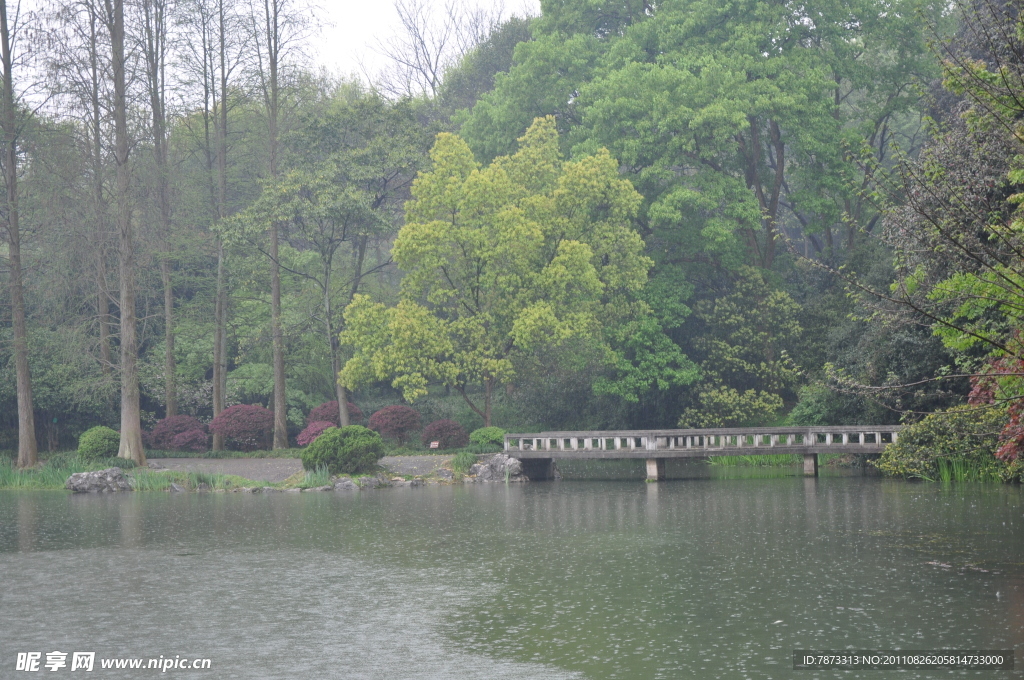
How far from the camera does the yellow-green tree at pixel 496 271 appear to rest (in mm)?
37656

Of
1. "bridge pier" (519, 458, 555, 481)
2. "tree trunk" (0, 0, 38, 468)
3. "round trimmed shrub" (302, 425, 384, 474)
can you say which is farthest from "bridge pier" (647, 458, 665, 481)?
"tree trunk" (0, 0, 38, 468)

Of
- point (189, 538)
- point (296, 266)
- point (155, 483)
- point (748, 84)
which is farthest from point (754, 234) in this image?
point (189, 538)

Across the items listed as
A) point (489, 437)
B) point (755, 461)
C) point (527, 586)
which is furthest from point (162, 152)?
point (527, 586)

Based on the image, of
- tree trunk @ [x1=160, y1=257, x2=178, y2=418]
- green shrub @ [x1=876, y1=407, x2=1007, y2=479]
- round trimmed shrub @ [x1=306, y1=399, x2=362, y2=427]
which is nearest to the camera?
green shrub @ [x1=876, y1=407, x2=1007, y2=479]

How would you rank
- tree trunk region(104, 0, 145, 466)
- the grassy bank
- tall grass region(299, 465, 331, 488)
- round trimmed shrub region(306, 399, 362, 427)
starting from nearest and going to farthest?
tall grass region(299, 465, 331, 488)
the grassy bank
tree trunk region(104, 0, 145, 466)
round trimmed shrub region(306, 399, 362, 427)

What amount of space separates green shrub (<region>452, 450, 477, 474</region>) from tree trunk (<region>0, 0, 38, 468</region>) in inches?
630

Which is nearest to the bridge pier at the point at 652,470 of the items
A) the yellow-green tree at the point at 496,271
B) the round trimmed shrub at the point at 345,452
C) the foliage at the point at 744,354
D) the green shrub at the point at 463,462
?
the green shrub at the point at 463,462

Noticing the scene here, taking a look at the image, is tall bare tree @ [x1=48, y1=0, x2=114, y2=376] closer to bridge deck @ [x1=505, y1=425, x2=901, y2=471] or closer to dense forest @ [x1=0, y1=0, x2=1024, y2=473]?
dense forest @ [x1=0, y1=0, x2=1024, y2=473]

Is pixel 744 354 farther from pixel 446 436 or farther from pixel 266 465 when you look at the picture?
pixel 266 465

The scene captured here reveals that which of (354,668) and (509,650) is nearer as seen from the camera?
(354,668)

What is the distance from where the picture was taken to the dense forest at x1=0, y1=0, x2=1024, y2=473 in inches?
1508

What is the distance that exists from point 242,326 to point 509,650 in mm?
37197

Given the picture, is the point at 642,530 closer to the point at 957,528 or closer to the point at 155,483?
the point at 957,528

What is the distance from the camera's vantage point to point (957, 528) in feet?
62.5
